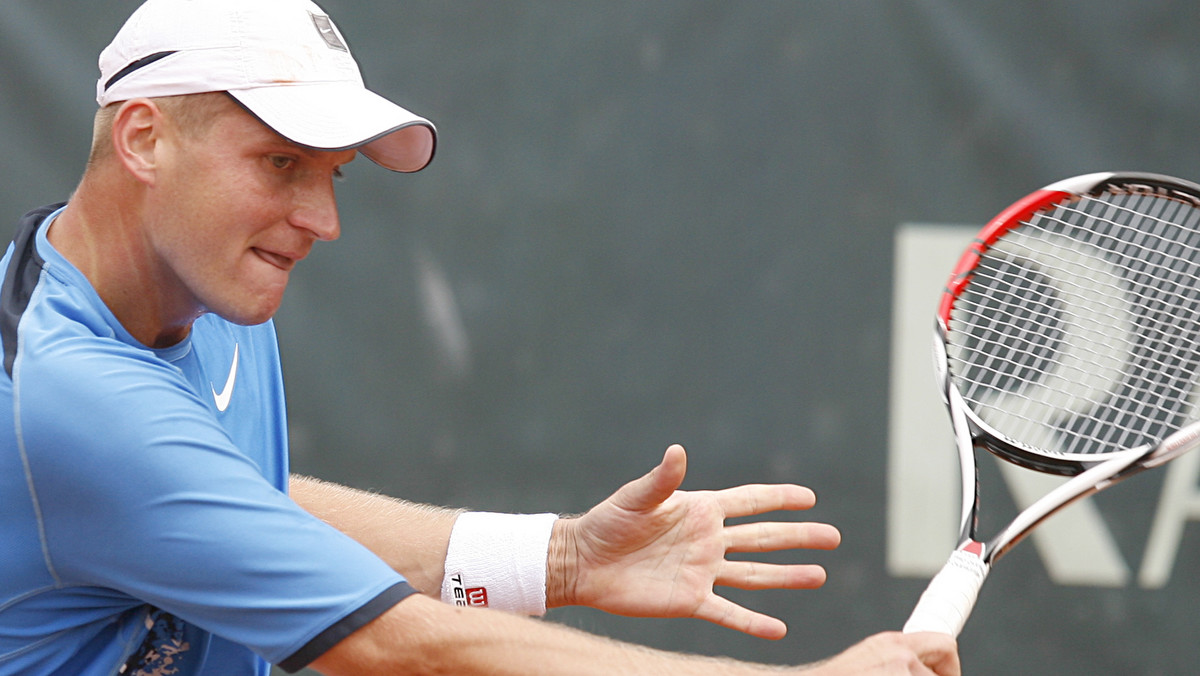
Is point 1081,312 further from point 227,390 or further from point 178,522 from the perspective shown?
point 178,522

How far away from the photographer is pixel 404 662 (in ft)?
3.75

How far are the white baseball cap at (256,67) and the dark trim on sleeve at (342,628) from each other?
47 cm

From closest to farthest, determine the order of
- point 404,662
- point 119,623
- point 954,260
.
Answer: point 404,662 < point 119,623 < point 954,260

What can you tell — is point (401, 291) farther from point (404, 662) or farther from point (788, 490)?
point (404, 662)

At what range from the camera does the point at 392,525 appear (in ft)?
5.63

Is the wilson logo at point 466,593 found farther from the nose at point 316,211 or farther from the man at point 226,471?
the nose at point 316,211

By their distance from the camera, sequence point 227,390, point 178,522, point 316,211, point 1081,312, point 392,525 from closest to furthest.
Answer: point 178,522 < point 316,211 < point 227,390 < point 392,525 < point 1081,312

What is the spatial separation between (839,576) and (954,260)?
713 mm

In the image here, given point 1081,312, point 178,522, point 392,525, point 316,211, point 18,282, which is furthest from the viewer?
point 1081,312

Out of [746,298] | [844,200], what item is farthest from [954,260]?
[746,298]

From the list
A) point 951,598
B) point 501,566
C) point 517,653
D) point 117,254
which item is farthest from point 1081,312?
point 117,254

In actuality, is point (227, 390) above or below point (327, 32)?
below

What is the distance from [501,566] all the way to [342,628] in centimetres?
53

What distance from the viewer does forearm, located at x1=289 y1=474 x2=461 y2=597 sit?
1.67 meters
